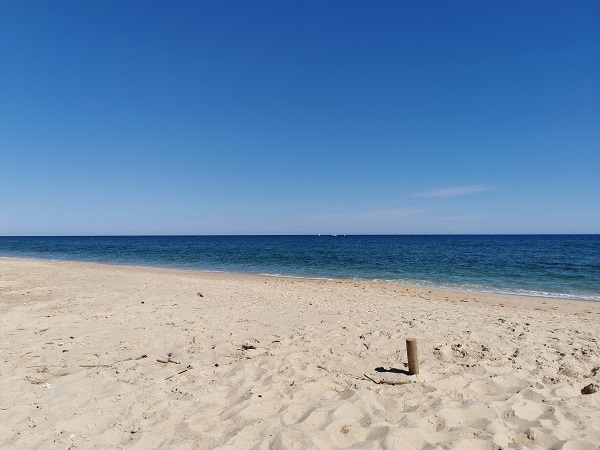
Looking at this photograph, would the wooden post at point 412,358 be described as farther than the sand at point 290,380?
Yes

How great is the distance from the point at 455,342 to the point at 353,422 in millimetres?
3548

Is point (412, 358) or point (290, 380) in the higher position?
point (412, 358)

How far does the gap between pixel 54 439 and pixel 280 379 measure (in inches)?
109

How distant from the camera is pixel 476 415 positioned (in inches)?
167

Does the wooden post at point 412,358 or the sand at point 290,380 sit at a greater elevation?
the wooden post at point 412,358

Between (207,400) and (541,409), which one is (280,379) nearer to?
(207,400)

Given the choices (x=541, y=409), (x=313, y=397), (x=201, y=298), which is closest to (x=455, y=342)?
(x=541, y=409)

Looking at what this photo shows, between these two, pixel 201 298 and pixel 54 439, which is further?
pixel 201 298

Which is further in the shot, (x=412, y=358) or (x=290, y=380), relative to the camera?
(x=412, y=358)

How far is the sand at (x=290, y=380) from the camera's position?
388cm

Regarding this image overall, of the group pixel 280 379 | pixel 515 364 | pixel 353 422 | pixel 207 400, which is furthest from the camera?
pixel 515 364

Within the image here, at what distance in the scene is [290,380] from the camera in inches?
205

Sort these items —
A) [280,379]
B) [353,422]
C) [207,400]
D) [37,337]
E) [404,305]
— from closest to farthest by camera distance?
[353,422] < [207,400] < [280,379] < [37,337] < [404,305]

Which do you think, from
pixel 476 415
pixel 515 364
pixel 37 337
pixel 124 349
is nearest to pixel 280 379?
pixel 476 415
